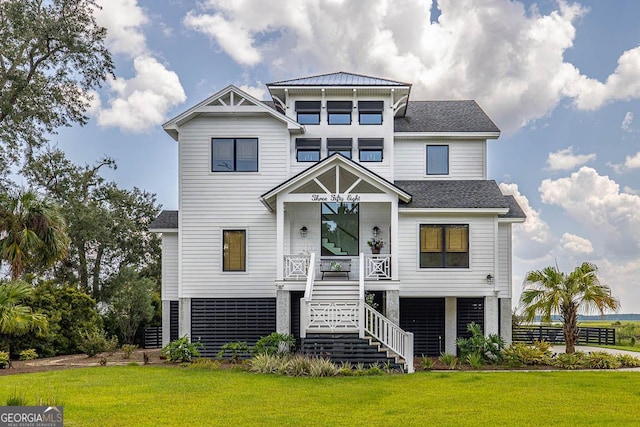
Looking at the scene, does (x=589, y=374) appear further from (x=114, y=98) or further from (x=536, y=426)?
(x=114, y=98)

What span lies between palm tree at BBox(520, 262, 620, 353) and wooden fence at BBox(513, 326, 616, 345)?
12296 mm

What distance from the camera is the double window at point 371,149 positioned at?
23.9 metres

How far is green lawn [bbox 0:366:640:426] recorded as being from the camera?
11508 millimetres

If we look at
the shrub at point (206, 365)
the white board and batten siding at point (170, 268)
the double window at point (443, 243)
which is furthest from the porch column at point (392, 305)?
the white board and batten siding at point (170, 268)

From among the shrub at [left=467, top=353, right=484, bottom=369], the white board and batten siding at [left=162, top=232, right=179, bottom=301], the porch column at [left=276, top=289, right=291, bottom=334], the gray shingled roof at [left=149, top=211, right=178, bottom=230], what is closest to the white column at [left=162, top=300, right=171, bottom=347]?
the white board and batten siding at [left=162, top=232, right=179, bottom=301]

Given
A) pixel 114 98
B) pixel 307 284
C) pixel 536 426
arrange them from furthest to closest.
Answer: pixel 114 98, pixel 307 284, pixel 536 426

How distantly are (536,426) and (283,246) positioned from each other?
12.4 meters

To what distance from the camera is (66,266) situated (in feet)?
121

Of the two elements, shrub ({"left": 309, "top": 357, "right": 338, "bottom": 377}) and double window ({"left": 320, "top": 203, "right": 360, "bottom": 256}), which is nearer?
shrub ({"left": 309, "top": 357, "right": 338, "bottom": 377})

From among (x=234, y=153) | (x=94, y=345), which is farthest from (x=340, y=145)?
(x=94, y=345)

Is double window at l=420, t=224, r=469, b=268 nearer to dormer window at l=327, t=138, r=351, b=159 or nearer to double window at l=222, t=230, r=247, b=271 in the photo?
dormer window at l=327, t=138, r=351, b=159

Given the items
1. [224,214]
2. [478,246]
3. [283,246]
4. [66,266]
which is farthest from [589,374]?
[66,266]

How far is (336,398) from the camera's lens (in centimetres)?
1363

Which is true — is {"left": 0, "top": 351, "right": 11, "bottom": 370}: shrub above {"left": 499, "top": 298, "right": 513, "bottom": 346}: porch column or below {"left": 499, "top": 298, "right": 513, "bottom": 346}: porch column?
below
